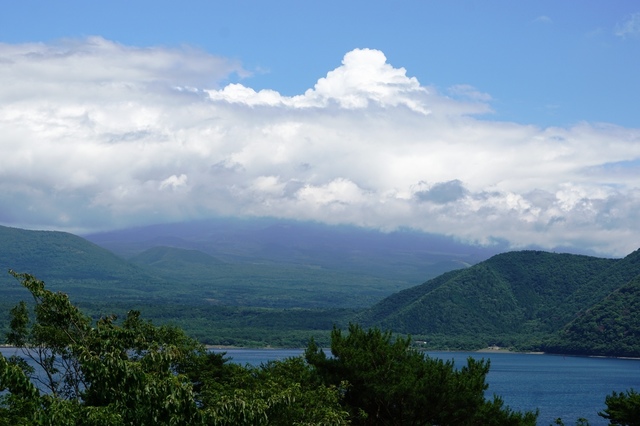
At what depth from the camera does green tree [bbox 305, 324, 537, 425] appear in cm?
3166

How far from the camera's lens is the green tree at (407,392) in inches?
1246

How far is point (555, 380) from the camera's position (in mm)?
112000

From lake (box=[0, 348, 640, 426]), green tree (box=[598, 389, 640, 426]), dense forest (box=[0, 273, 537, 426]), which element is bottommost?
lake (box=[0, 348, 640, 426])

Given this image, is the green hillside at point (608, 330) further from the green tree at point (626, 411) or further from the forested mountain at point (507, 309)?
the green tree at point (626, 411)

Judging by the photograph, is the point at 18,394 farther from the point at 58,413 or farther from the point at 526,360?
the point at 526,360

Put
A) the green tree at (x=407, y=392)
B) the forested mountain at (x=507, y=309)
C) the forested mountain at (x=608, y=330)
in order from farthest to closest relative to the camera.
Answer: the forested mountain at (x=507, y=309)
the forested mountain at (x=608, y=330)
the green tree at (x=407, y=392)

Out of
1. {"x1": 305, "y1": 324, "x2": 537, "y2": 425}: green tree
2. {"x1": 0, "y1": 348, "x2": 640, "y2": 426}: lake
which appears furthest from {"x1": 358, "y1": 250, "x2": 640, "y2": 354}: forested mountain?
{"x1": 305, "y1": 324, "x2": 537, "y2": 425}: green tree

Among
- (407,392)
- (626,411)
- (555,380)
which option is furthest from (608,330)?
(407,392)

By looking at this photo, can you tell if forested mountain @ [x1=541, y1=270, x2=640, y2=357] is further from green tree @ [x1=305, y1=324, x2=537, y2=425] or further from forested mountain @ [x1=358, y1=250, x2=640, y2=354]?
green tree @ [x1=305, y1=324, x2=537, y2=425]

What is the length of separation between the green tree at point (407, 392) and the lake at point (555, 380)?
3850 centimetres

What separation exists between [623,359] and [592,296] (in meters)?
43.5

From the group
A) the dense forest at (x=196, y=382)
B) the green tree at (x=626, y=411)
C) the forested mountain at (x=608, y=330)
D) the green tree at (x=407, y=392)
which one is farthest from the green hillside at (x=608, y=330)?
the green tree at (x=407, y=392)

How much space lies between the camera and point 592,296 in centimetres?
18375

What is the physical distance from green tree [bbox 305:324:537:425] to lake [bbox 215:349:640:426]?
38.5 metres
